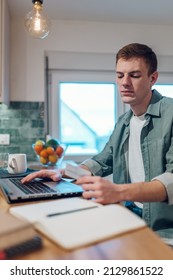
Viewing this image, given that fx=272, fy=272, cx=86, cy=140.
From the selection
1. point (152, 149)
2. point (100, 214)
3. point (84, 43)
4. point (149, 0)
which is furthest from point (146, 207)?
point (84, 43)

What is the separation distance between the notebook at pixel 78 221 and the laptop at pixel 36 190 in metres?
0.13

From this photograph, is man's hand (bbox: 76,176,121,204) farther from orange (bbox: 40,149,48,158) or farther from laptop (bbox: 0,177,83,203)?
orange (bbox: 40,149,48,158)

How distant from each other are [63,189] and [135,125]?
0.55 m

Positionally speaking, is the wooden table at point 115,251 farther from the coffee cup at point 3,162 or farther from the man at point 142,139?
the coffee cup at point 3,162

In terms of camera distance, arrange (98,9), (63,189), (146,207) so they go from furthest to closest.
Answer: (98,9), (146,207), (63,189)

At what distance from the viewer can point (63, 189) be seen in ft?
2.90

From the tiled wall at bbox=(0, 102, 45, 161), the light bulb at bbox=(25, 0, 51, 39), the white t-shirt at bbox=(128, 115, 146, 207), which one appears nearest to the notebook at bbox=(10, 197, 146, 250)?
the white t-shirt at bbox=(128, 115, 146, 207)

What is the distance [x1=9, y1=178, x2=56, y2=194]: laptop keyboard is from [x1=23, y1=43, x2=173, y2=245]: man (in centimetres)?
4

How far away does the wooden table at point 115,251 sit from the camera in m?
0.45

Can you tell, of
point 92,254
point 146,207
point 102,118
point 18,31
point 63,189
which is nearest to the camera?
point 92,254

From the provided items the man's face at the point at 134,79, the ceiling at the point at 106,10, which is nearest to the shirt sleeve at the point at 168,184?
the man's face at the point at 134,79

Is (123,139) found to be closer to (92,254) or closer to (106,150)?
(106,150)

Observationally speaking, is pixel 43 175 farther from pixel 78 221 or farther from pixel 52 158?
pixel 52 158

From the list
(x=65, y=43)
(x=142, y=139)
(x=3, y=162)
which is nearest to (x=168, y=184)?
(x=142, y=139)
